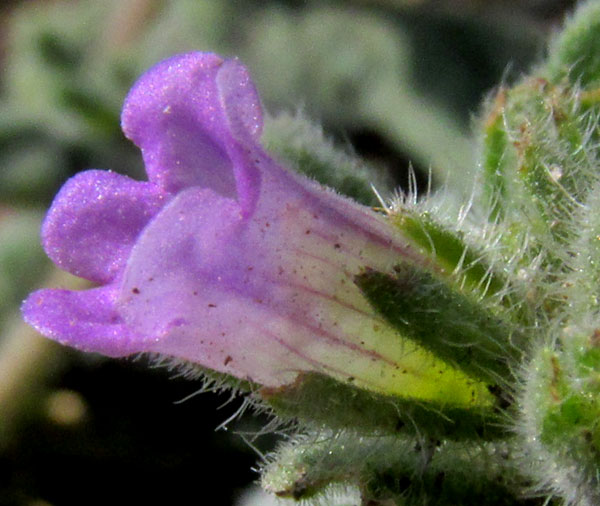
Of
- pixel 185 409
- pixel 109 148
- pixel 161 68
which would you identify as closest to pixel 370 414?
pixel 161 68

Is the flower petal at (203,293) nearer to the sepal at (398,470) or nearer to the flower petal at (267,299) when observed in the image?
the flower petal at (267,299)

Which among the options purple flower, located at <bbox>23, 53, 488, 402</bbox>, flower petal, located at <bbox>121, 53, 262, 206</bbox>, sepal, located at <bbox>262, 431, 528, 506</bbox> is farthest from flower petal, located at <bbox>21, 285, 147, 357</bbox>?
sepal, located at <bbox>262, 431, 528, 506</bbox>

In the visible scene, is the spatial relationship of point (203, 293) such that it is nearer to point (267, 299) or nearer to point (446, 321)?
point (267, 299)

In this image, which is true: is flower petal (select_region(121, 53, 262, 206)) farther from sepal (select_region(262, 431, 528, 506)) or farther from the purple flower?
sepal (select_region(262, 431, 528, 506))

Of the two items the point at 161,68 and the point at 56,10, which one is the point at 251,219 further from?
the point at 56,10

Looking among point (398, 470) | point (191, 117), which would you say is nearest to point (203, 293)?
point (191, 117)

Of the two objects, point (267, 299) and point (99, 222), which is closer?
point (267, 299)

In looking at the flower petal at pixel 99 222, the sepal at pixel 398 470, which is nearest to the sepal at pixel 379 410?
the sepal at pixel 398 470
